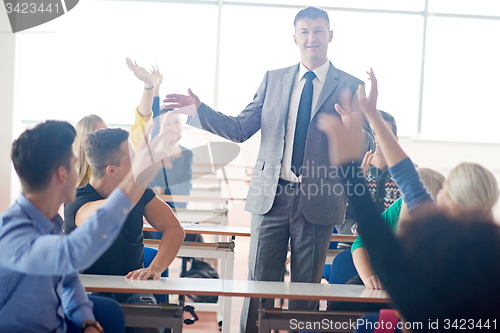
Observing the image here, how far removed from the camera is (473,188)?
1.19m

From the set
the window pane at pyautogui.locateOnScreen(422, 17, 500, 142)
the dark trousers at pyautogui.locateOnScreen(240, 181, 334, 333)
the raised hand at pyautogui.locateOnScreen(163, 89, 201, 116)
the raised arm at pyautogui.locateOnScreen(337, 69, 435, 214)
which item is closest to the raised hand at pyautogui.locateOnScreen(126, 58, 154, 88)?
the raised hand at pyautogui.locateOnScreen(163, 89, 201, 116)

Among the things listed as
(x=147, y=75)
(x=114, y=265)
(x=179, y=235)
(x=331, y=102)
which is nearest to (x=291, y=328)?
(x=179, y=235)

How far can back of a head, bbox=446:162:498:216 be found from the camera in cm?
118

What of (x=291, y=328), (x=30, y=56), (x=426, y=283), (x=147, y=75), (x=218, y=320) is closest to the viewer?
(x=426, y=283)

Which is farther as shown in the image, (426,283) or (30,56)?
(30,56)

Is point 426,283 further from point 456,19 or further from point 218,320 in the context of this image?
point 456,19

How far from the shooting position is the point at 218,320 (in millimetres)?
3336

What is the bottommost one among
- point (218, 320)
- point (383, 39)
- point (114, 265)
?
point (218, 320)

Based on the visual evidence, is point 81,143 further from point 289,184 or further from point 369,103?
point 369,103

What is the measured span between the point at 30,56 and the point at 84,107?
38.6 inches

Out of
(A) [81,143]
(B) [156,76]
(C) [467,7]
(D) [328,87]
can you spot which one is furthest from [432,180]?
(C) [467,7]

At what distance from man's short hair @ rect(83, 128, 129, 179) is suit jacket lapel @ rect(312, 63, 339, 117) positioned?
2.88ft

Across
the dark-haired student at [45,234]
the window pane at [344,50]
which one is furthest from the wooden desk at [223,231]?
the window pane at [344,50]

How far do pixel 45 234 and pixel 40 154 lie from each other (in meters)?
0.20
